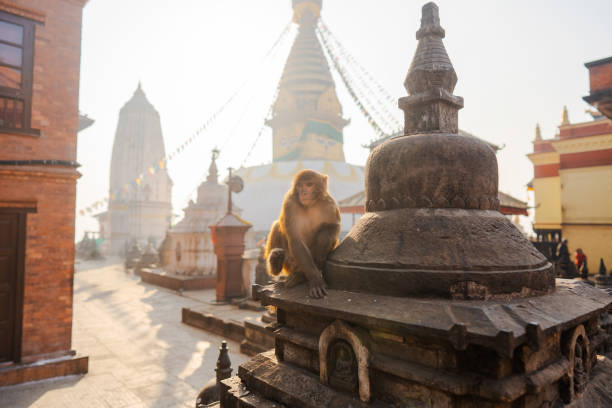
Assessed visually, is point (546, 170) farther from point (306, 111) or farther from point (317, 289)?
point (306, 111)

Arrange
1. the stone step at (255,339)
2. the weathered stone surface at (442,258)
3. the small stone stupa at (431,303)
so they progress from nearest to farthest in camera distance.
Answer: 1. the small stone stupa at (431,303)
2. the weathered stone surface at (442,258)
3. the stone step at (255,339)

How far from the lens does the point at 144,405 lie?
438cm

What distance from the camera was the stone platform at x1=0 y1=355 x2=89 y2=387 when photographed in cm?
479

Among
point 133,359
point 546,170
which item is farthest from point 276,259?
point 546,170

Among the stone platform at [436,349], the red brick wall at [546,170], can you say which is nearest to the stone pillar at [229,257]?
the stone platform at [436,349]

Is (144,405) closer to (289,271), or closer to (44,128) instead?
(289,271)

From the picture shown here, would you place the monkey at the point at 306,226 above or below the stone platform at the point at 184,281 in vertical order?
above

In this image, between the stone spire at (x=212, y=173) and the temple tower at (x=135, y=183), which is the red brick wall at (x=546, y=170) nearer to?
the stone spire at (x=212, y=173)

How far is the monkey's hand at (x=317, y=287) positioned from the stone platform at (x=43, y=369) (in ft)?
15.2

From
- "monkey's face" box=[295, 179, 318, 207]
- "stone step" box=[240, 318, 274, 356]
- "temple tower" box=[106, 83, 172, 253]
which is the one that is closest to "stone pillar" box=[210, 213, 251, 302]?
"stone step" box=[240, 318, 274, 356]

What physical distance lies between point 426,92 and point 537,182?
17045 mm

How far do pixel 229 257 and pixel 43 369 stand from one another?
550cm

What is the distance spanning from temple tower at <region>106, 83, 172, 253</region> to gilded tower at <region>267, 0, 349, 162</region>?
13.7 metres

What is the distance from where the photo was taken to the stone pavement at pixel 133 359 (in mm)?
4559
